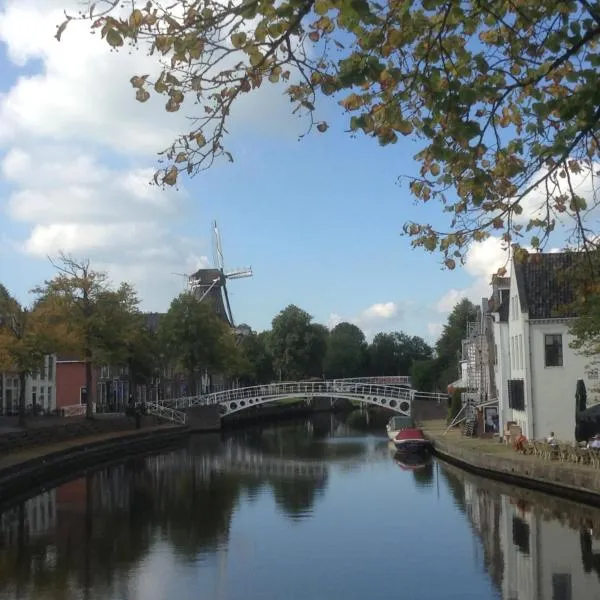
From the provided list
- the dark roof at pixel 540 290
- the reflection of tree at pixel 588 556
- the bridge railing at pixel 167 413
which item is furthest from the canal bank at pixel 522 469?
the bridge railing at pixel 167 413

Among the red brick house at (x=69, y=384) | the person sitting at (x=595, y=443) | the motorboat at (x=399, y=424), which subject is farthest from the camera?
the red brick house at (x=69, y=384)

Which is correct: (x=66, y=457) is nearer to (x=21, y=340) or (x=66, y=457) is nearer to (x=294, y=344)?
(x=21, y=340)

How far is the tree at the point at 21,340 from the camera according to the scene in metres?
42.8

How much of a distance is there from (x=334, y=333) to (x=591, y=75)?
141m

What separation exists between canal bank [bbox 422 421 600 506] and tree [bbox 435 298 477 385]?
5127 cm

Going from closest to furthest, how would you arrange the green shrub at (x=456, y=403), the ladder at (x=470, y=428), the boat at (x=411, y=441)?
the ladder at (x=470, y=428) → the boat at (x=411, y=441) → the green shrub at (x=456, y=403)

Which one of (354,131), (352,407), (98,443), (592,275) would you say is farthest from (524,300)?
(352,407)

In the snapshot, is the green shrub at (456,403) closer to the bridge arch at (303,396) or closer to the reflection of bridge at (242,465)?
the bridge arch at (303,396)

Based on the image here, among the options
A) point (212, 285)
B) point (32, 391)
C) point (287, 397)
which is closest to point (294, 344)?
point (212, 285)

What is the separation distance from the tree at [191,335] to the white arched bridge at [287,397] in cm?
293

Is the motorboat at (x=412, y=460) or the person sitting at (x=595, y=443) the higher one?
the person sitting at (x=595, y=443)

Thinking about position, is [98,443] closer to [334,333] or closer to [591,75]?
[591,75]

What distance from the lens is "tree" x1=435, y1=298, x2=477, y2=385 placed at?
95.3 meters

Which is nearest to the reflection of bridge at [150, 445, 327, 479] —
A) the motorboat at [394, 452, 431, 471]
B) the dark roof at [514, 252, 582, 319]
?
the motorboat at [394, 452, 431, 471]
